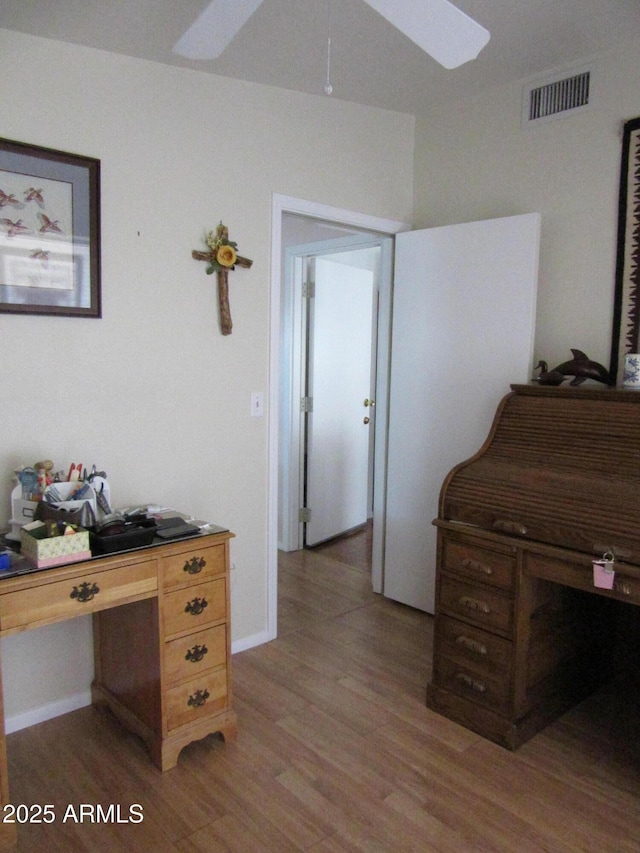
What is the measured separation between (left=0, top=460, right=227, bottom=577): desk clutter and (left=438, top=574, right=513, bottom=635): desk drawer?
88 cm

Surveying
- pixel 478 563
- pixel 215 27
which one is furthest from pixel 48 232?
pixel 478 563

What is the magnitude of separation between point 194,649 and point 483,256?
6.80 ft

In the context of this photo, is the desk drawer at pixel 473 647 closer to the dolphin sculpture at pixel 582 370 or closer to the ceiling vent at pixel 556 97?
the dolphin sculpture at pixel 582 370

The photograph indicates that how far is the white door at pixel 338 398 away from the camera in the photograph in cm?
414

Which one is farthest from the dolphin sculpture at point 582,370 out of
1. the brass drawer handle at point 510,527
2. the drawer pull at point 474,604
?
the drawer pull at point 474,604

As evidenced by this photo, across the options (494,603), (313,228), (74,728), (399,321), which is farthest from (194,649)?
(313,228)

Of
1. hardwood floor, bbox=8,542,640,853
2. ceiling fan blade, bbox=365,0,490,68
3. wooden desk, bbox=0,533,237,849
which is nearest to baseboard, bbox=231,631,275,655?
hardwood floor, bbox=8,542,640,853

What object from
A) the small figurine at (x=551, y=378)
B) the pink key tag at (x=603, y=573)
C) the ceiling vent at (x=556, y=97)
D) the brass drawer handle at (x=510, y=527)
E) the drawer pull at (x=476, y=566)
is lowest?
the drawer pull at (x=476, y=566)

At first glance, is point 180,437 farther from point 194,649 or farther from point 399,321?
point 399,321

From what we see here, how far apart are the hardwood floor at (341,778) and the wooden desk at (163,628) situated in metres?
0.11

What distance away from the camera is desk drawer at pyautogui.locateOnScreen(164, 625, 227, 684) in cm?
202

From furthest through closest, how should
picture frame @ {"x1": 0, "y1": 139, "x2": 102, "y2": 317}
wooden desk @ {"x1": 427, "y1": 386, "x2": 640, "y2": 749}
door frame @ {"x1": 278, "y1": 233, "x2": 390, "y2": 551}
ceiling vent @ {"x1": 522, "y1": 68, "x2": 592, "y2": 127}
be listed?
1. door frame @ {"x1": 278, "y1": 233, "x2": 390, "y2": 551}
2. ceiling vent @ {"x1": 522, "y1": 68, "x2": 592, "y2": 127}
3. picture frame @ {"x1": 0, "y1": 139, "x2": 102, "y2": 317}
4. wooden desk @ {"x1": 427, "y1": 386, "x2": 640, "y2": 749}

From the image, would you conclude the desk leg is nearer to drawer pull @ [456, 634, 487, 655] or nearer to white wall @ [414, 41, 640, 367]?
drawer pull @ [456, 634, 487, 655]

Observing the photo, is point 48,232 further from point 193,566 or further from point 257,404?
point 193,566
